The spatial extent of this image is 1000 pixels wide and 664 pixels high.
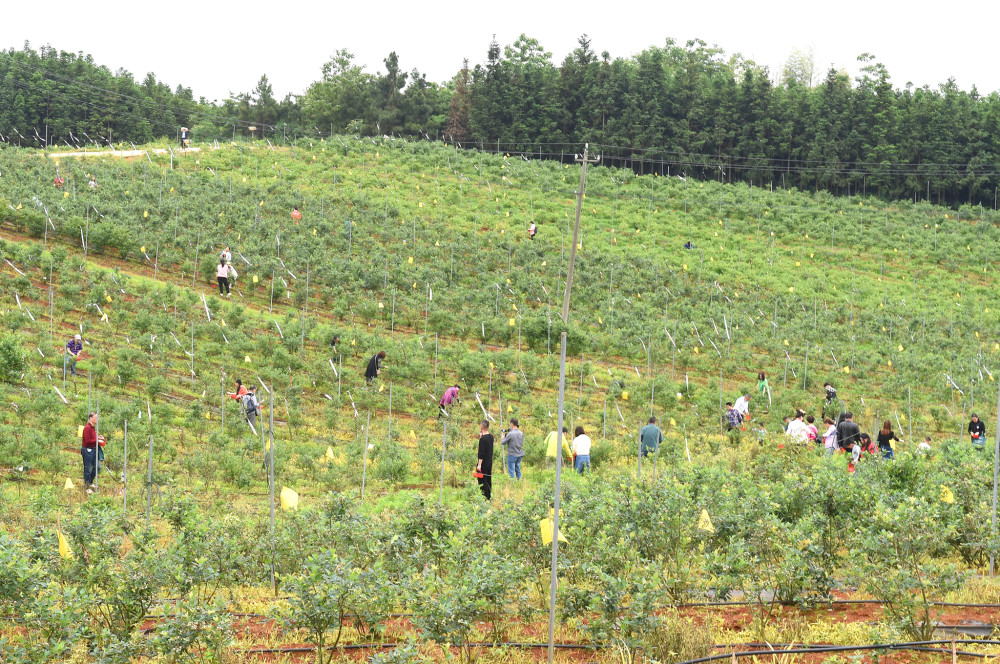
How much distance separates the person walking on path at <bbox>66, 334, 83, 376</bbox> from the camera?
1880cm

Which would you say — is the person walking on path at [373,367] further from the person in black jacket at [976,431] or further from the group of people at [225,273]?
the person in black jacket at [976,431]

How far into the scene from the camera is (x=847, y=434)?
53.7 feet

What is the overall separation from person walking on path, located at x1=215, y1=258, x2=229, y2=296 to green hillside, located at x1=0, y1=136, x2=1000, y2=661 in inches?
13.4

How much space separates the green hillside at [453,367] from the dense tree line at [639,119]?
8.79 meters

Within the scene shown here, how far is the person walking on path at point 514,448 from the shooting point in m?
14.8

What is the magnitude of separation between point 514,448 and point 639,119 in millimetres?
45741

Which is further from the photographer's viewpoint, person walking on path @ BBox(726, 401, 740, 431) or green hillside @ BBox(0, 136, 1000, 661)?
person walking on path @ BBox(726, 401, 740, 431)

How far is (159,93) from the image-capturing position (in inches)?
2459

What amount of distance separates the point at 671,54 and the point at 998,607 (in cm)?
7727

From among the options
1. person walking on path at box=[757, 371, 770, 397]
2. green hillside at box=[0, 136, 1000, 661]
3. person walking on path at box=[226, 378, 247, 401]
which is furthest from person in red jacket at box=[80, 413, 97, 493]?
person walking on path at box=[757, 371, 770, 397]

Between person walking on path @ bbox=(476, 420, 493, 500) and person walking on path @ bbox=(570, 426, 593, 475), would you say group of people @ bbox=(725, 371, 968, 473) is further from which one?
person walking on path @ bbox=(476, 420, 493, 500)

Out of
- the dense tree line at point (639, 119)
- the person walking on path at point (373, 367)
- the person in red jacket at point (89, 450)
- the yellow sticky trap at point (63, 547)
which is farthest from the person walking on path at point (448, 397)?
the dense tree line at point (639, 119)

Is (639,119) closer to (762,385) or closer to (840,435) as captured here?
(762,385)

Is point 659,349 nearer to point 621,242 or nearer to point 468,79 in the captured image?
point 621,242
